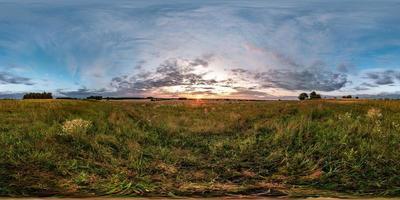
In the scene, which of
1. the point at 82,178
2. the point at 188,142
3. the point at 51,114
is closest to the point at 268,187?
the point at 82,178

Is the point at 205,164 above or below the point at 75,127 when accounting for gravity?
below

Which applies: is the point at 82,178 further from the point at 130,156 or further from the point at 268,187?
the point at 268,187

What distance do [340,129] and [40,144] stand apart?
242 inches

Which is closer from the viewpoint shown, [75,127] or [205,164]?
[205,164]

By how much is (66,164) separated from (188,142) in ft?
15.4

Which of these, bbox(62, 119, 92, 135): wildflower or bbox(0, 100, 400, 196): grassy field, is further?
bbox(62, 119, 92, 135): wildflower

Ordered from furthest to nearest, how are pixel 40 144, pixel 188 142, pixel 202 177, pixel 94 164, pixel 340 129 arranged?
pixel 188 142, pixel 340 129, pixel 40 144, pixel 94 164, pixel 202 177

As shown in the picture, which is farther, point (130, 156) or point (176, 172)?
point (130, 156)

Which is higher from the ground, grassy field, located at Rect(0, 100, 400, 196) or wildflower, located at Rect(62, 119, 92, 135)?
wildflower, located at Rect(62, 119, 92, 135)

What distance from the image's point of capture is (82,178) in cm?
582

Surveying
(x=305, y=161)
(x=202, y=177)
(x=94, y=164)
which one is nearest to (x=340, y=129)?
(x=305, y=161)

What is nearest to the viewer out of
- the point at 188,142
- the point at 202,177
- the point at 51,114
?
the point at 202,177

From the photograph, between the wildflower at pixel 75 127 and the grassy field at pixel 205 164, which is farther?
the wildflower at pixel 75 127

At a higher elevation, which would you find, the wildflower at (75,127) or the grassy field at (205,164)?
the wildflower at (75,127)
